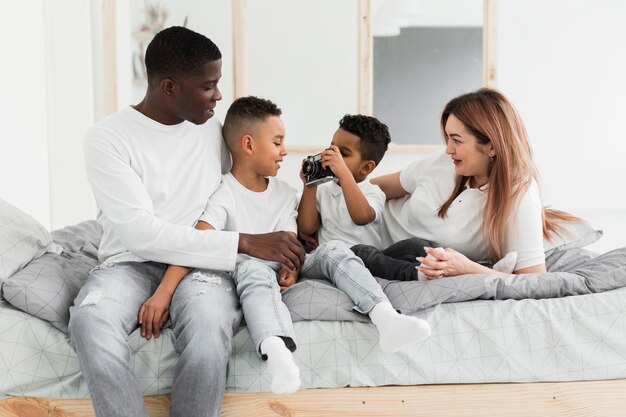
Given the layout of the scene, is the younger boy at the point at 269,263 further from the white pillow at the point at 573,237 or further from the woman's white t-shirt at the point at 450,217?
the white pillow at the point at 573,237

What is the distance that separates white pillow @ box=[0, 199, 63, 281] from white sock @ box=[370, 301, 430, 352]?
0.88 m

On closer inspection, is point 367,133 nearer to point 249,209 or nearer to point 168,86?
point 249,209

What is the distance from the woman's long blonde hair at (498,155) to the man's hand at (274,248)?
48 cm

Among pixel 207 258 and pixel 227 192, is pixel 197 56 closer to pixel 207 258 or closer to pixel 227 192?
pixel 227 192

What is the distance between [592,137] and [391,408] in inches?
142

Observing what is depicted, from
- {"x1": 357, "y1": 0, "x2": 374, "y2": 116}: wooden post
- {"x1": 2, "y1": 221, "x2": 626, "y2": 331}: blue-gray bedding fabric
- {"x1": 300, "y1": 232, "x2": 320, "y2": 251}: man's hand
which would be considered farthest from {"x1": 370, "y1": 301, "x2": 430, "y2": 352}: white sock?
{"x1": 357, "y1": 0, "x2": 374, "y2": 116}: wooden post

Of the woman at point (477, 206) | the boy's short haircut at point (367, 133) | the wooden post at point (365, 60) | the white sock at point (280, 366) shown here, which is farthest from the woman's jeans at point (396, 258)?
the wooden post at point (365, 60)

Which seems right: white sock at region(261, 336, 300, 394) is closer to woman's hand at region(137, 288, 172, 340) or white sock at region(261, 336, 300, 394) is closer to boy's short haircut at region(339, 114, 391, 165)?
woman's hand at region(137, 288, 172, 340)

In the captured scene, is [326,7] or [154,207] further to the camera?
[326,7]

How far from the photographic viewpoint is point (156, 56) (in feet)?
6.38

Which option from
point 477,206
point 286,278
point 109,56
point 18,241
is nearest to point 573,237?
point 477,206

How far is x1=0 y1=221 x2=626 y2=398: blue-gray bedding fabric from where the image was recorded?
162 centimetres

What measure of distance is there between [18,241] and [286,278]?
684 mm

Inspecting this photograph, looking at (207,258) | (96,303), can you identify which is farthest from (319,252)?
(96,303)
